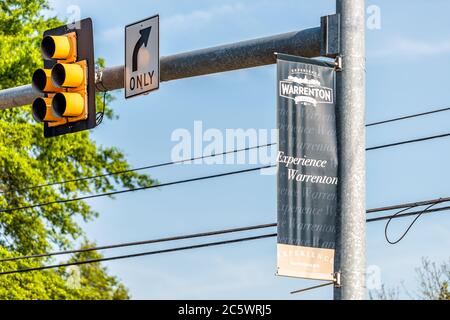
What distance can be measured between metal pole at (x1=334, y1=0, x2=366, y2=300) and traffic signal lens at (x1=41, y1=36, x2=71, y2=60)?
3399 mm

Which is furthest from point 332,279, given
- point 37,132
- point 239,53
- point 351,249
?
point 37,132

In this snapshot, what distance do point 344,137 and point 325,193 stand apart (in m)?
0.56

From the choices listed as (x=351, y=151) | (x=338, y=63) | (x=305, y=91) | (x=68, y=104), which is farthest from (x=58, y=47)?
(x=351, y=151)

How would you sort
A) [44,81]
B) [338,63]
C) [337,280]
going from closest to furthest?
[337,280]
[338,63]
[44,81]

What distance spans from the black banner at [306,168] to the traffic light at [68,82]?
9.39 feet

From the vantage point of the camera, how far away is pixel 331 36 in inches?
384

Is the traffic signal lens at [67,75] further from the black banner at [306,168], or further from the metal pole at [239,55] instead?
the black banner at [306,168]

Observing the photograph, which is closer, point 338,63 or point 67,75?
point 338,63

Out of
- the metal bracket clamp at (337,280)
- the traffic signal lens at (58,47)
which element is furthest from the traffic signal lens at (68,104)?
the metal bracket clamp at (337,280)

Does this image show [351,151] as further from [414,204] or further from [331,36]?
[414,204]

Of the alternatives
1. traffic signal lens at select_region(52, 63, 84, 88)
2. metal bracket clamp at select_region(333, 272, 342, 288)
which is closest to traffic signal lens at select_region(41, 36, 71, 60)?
traffic signal lens at select_region(52, 63, 84, 88)

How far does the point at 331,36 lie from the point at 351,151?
1.12 metres
